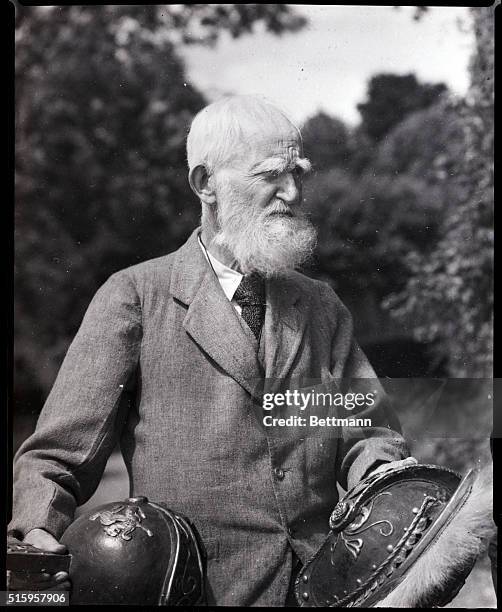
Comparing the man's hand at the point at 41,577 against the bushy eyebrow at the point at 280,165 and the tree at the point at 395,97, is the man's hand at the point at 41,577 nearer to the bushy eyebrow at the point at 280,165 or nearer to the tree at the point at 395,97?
the bushy eyebrow at the point at 280,165

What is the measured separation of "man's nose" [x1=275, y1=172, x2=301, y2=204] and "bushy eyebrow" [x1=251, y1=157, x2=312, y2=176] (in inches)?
1.1

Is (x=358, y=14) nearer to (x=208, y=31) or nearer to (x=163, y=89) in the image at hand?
(x=208, y=31)

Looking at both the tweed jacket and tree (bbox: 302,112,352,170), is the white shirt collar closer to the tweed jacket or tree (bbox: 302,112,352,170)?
the tweed jacket

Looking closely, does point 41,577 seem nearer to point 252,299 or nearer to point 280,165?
point 252,299

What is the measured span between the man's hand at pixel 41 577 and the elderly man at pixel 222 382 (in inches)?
1.3

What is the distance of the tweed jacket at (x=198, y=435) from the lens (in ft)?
11.5

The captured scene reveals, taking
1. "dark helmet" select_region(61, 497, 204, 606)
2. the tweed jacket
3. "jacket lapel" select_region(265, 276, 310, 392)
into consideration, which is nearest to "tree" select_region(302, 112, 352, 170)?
"jacket lapel" select_region(265, 276, 310, 392)

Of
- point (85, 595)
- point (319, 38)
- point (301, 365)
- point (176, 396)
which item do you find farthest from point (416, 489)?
point (319, 38)

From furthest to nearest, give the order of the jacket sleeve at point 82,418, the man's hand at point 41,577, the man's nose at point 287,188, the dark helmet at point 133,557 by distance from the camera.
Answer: the man's nose at point 287,188 → the jacket sleeve at point 82,418 → the man's hand at point 41,577 → the dark helmet at point 133,557

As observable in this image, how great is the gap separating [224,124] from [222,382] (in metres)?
1.17

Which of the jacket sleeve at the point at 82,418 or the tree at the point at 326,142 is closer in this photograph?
the jacket sleeve at the point at 82,418

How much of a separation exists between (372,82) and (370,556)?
2.10m

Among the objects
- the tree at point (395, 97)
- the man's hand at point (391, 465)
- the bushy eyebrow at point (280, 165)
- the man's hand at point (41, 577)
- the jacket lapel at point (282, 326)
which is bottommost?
the man's hand at point (41, 577)

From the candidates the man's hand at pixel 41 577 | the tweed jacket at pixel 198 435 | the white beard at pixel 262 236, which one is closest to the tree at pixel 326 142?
the white beard at pixel 262 236
